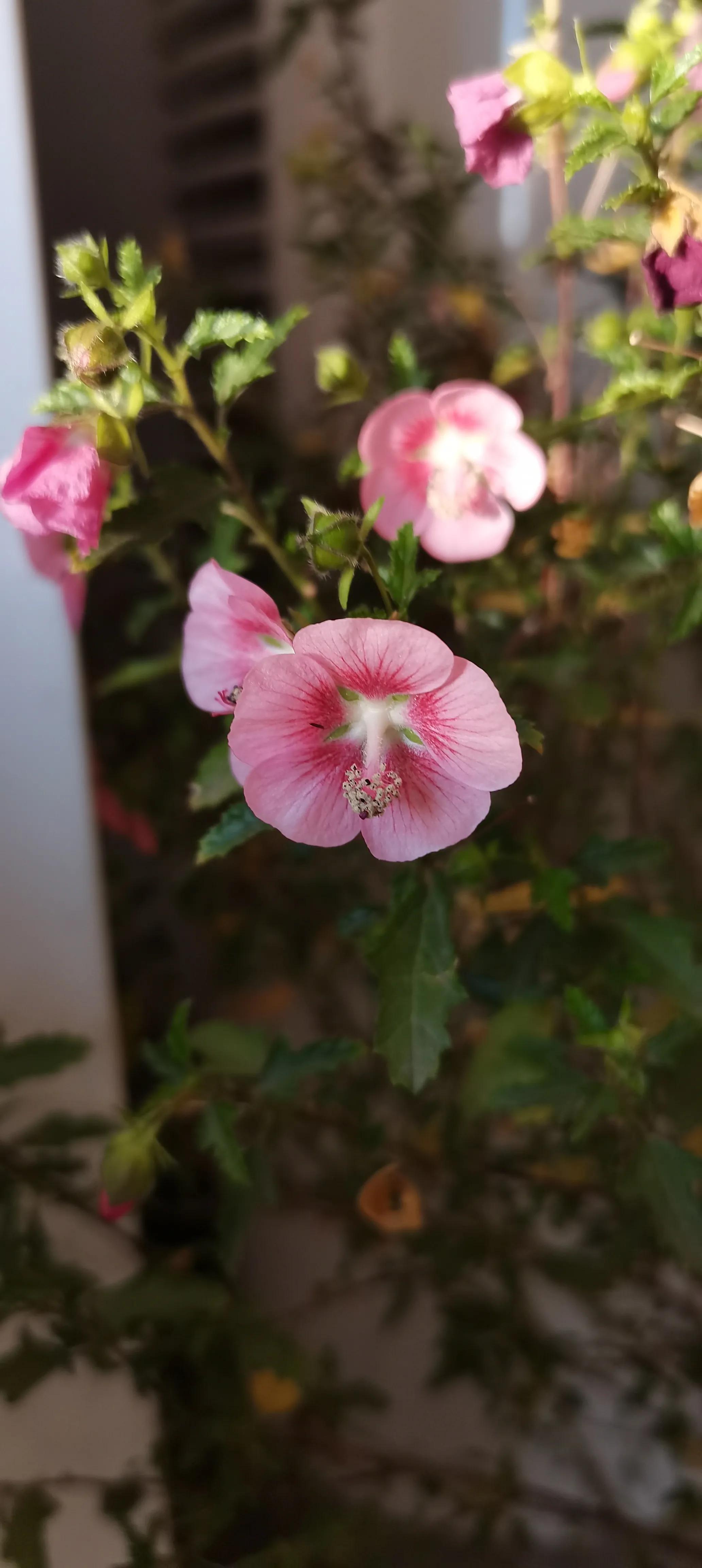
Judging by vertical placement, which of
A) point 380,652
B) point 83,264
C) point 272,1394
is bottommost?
point 272,1394

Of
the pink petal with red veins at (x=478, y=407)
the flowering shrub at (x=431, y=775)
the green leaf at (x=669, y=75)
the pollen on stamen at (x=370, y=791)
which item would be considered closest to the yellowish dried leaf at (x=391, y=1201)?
the flowering shrub at (x=431, y=775)

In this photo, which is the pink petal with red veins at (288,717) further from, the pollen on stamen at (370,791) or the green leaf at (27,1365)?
the green leaf at (27,1365)

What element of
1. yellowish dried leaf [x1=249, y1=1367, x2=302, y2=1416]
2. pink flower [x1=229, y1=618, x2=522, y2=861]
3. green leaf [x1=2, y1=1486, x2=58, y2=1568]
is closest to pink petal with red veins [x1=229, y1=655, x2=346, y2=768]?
pink flower [x1=229, y1=618, x2=522, y2=861]

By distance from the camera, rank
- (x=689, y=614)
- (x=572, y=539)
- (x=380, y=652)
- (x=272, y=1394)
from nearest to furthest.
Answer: (x=380, y=652), (x=689, y=614), (x=572, y=539), (x=272, y=1394)

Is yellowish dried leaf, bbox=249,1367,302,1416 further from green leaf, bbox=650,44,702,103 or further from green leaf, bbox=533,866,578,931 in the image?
green leaf, bbox=650,44,702,103

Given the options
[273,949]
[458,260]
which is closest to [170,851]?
[273,949]

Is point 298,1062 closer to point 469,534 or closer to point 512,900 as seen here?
point 512,900

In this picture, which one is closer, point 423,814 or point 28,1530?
point 423,814

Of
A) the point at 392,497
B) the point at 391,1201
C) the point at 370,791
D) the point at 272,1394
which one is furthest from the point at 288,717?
the point at 272,1394
